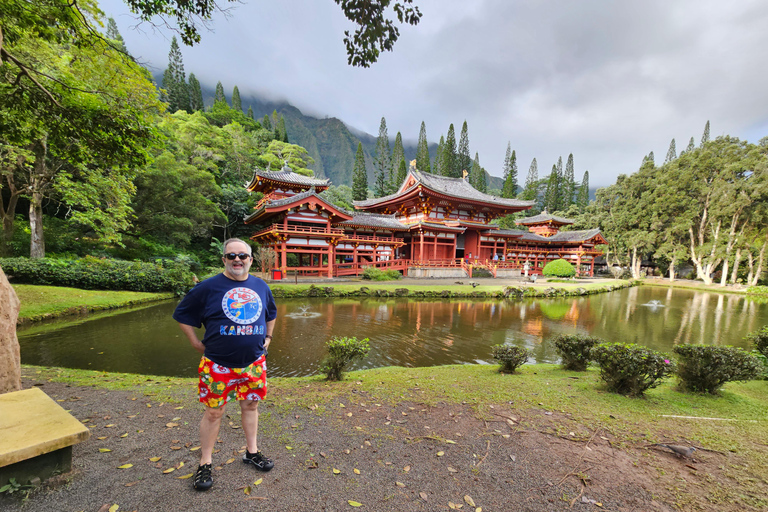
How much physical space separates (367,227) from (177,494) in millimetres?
19267

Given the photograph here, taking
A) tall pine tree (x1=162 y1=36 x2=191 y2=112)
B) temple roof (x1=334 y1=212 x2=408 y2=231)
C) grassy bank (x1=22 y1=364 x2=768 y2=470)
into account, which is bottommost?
grassy bank (x1=22 y1=364 x2=768 y2=470)

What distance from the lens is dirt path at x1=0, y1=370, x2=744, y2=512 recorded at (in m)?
1.95

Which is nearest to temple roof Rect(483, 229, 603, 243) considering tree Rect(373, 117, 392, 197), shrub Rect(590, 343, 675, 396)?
tree Rect(373, 117, 392, 197)

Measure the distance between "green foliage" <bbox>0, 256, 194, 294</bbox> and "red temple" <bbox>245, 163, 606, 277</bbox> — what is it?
5427 millimetres

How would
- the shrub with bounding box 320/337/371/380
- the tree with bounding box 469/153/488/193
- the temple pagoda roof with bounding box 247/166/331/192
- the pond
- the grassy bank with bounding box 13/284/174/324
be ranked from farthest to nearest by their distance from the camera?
the tree with bounding box 469/153/488/193 < the temple pagoda roof with bounding box 247/166/331/192 < the grassy bank with bounding box 13/284/174/324 < the pond < the shrub with bounding box 320/337/371/380

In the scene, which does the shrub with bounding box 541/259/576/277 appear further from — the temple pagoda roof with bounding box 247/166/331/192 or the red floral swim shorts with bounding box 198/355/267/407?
the red floral swim shorts with bounding box 198/355/267/407

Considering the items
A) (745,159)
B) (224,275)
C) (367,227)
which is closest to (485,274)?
(367,227)

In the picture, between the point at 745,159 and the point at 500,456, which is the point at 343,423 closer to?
the point at 500,456

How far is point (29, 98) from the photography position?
4527 mm

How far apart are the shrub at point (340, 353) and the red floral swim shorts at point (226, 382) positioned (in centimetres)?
240

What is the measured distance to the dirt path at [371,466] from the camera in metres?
1.95

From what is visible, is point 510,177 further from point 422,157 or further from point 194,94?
point 194,94

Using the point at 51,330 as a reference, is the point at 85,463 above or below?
above

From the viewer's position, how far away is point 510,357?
5062mm
